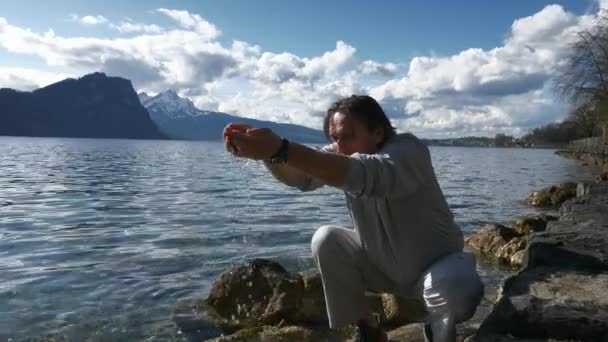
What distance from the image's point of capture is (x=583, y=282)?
366 centimetres

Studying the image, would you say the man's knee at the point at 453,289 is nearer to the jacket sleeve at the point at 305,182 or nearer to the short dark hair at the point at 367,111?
the short dark hair at the point at 367,111

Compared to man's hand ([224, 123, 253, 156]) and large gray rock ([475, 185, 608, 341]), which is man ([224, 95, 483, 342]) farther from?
large gray rock ([475, 185, 608, 341])

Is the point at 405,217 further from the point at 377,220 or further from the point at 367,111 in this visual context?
the point at 367,111

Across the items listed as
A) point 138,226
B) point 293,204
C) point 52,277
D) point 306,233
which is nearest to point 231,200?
point 293,204

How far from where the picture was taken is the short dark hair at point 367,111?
3404mm

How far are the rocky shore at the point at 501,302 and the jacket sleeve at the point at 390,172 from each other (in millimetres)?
932

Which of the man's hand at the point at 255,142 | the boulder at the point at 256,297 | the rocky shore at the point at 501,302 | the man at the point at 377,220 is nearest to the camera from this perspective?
the man's hand at the point at 255,142

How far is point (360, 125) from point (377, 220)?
2.06ft

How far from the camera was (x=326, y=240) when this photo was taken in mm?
3852

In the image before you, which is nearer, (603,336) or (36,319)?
(603,336)

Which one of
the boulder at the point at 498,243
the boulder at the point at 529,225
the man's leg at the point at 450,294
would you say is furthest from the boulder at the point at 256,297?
the boulder at the point at 529,225

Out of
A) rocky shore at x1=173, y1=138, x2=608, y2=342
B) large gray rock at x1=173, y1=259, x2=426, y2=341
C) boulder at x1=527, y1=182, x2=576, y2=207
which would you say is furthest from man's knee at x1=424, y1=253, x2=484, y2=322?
boulder at x1=527, y1=182, x2=576, y2=207

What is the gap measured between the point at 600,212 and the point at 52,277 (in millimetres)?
7991

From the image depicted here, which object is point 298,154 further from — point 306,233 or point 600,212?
point 306,233
